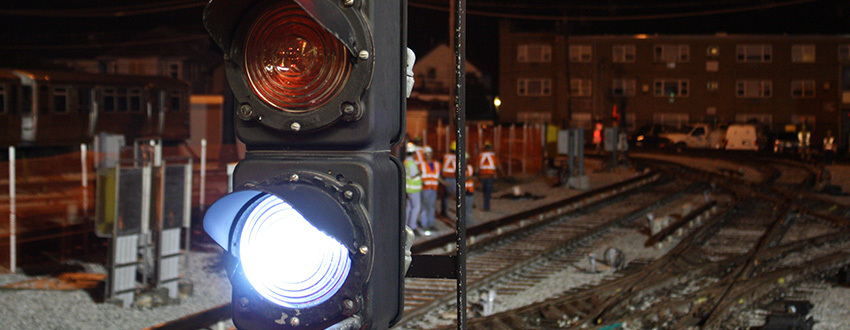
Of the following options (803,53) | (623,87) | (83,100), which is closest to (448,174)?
(83,100)

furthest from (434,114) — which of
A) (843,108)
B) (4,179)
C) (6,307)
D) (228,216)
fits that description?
(228,216)

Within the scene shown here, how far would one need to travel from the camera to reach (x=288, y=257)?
6.54ft

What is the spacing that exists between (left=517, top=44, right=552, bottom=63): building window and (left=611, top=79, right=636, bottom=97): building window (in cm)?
526

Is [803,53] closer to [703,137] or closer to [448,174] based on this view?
[703,137]

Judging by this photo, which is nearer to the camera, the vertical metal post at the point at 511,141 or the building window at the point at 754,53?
the vertical metal post at the point at 511,141

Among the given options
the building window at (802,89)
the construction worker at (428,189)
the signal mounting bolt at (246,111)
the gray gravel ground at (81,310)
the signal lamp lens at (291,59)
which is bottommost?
the gray gravel ground at (81,310)

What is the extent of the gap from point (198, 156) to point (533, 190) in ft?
36.2

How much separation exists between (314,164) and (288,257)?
9.9 inches

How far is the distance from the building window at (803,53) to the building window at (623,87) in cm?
1156

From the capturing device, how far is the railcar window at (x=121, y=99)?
29125 mm

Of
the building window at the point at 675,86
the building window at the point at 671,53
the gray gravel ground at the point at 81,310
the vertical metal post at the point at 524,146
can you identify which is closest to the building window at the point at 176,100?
the vertical metal post at the point at 524,146

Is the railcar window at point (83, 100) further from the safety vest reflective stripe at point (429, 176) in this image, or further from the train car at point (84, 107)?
the safety vest reflective stripe at point (429, 176)

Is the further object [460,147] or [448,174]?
[448,174]

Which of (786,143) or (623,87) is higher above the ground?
(623,87)
